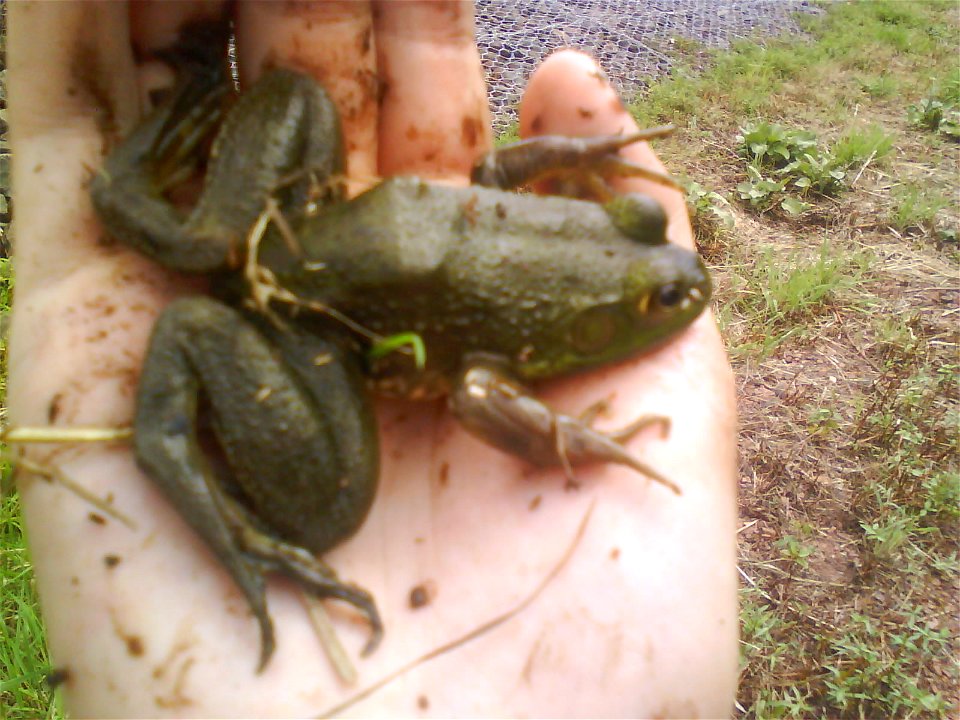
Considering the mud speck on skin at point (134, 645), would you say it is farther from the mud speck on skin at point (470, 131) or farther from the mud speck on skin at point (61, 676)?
the mud speck on skin at point (470, 131)

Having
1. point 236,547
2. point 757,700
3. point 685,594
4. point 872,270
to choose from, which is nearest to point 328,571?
point 236,547

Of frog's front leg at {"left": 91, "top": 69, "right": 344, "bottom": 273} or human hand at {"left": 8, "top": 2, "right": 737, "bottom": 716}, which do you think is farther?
frog's front leg at {"left": 91, "top": 69, "right": 344, "bottom": 273}

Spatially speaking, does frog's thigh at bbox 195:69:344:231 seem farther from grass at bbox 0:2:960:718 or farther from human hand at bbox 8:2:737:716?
grass at bbox 0:2:960:718

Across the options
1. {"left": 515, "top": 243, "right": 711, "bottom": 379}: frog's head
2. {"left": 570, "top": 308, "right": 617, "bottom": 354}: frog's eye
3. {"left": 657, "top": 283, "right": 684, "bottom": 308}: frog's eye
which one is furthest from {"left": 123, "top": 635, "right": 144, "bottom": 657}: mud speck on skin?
{"left": 657, "top": 283, "right": 684, "bottom": 308}: frog's eye

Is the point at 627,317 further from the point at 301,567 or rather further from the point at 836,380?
the point at 836,380

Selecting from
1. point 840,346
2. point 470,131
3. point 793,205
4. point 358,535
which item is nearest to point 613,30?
point 793,205

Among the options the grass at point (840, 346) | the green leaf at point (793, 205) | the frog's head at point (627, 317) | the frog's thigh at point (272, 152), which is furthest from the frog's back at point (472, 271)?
the green leaf at point (793, 205)
